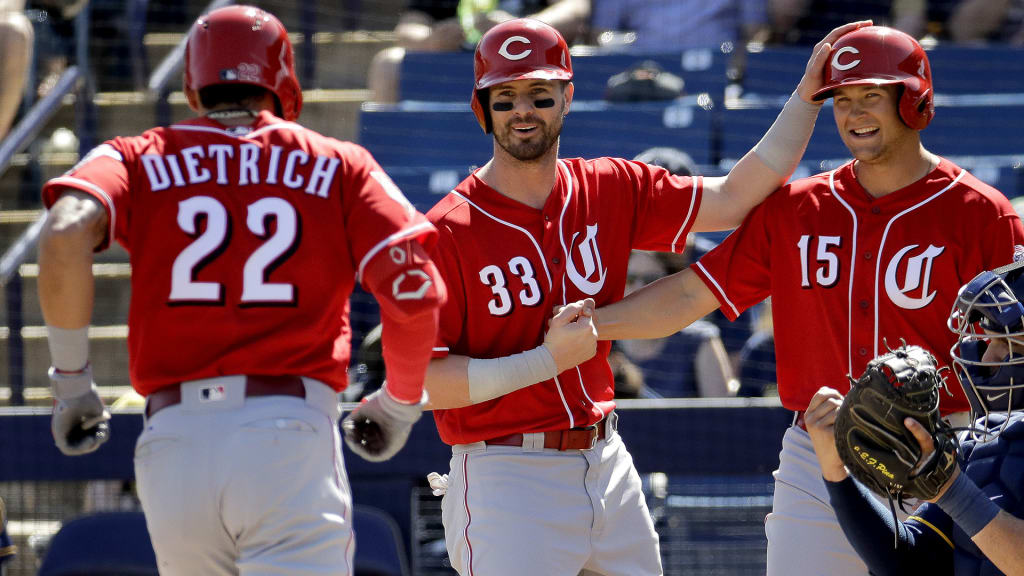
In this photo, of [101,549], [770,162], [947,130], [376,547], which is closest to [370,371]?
[376,547]

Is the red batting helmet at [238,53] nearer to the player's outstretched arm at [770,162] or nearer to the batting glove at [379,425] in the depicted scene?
the batting glove at [379,425]

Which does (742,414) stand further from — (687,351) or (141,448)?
(141,448)

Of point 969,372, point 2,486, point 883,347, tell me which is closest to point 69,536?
point 2,486

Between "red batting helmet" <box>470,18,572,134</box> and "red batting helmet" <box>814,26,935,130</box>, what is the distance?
0.68 m

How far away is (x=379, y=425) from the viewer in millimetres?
2609

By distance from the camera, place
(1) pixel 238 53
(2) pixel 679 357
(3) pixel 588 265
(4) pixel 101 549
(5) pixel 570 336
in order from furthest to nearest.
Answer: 1. (2) pixel 679 357
2. (4) pixel 101 549
3. (3) pixel 588 265
4. (5) pixel 570 336
5. (1) pixel 238 53

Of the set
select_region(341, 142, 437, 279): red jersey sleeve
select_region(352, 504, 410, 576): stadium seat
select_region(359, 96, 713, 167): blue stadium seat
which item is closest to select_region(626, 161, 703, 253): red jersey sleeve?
select_region(341, 142, 437, 279): red jersey sleeve

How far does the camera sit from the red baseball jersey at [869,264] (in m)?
3.02

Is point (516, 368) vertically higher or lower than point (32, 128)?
lower

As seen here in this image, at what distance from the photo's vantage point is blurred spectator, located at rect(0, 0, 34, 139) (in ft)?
20.7

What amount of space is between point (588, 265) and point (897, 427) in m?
1.11

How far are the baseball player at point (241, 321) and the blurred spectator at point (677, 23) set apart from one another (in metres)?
4.68

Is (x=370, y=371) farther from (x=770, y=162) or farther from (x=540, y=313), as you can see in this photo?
(x=770, y=162)

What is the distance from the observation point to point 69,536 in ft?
14.5
